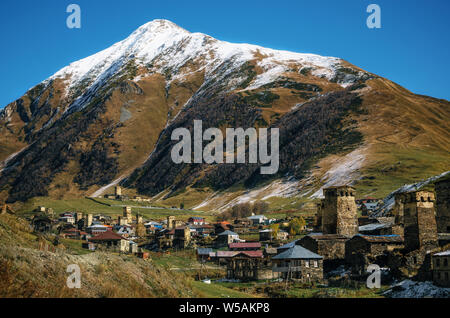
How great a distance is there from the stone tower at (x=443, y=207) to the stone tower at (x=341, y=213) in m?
9.78

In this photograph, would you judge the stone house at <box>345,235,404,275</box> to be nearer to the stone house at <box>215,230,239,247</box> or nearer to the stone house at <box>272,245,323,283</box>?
the stone house at <box>272,245,323,283</box>

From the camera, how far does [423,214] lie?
49750mm

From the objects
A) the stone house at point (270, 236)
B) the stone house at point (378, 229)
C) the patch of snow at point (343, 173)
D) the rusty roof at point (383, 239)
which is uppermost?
the patch of snow at point (343, 173)

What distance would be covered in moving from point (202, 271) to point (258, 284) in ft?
37.2

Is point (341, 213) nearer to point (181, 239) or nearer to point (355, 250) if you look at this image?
point (355, 250)

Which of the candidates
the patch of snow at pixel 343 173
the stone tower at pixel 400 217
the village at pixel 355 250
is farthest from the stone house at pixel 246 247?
the patch of snow at pixel 343 173

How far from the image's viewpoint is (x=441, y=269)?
4209cm

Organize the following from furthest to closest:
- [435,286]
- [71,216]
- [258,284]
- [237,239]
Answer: [71,216]
[237,239]
[258,284]
[435,286]

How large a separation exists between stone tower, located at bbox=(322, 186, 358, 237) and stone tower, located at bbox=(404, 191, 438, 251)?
41.6 ft

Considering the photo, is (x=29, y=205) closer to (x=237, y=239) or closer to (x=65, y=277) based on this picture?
(x=237, y=239)

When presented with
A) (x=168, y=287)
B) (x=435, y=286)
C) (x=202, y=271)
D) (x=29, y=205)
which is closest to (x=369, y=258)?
(x=435, y=286)

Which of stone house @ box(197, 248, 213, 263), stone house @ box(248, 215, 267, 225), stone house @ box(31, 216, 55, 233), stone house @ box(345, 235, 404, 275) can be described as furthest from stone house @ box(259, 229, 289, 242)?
stone house @ box(31, 216, 55, 233)
